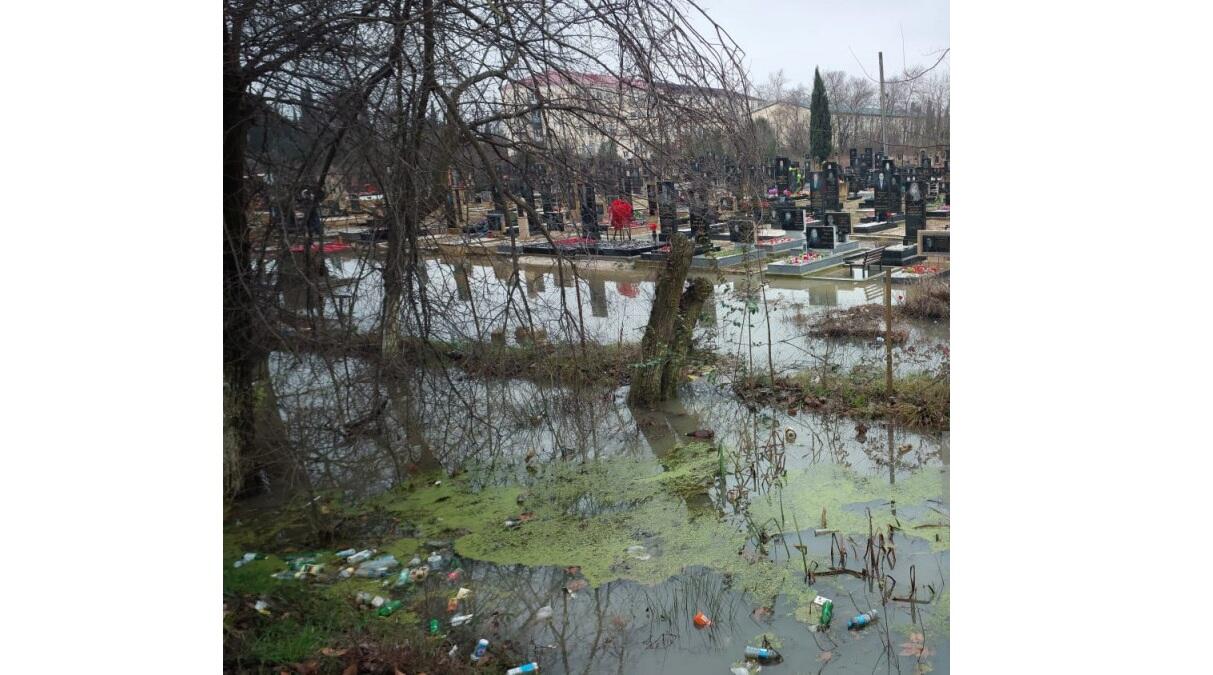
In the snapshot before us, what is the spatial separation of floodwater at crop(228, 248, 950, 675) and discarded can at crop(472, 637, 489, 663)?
0.03m

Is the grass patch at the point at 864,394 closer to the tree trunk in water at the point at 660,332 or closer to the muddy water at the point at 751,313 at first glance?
the muddy water at the point at 751,313

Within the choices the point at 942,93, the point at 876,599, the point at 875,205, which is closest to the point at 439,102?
the point at 876,599

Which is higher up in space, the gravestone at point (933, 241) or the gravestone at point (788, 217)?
the gravestone at point (788, 217)

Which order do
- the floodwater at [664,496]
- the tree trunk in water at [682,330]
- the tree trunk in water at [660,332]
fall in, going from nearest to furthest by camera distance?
the floodwater at [664,496], the tree trunk in water at [660,332], the tree trunk in water at [682,330]

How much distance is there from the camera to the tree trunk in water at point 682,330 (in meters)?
4.15

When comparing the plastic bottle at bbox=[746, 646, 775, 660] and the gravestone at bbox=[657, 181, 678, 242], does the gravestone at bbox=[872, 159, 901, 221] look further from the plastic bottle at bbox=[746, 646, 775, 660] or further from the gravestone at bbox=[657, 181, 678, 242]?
the plastic bottle at bbox=[746, 646, 775, 660]

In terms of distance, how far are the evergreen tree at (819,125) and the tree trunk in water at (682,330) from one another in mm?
1316

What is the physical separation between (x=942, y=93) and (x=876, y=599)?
2.68m

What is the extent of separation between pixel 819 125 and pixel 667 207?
1.61m

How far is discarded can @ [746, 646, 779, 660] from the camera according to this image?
6.75ft

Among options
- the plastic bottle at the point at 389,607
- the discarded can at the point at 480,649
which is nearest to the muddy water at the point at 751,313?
the plastic bottle at the point at 389,607
